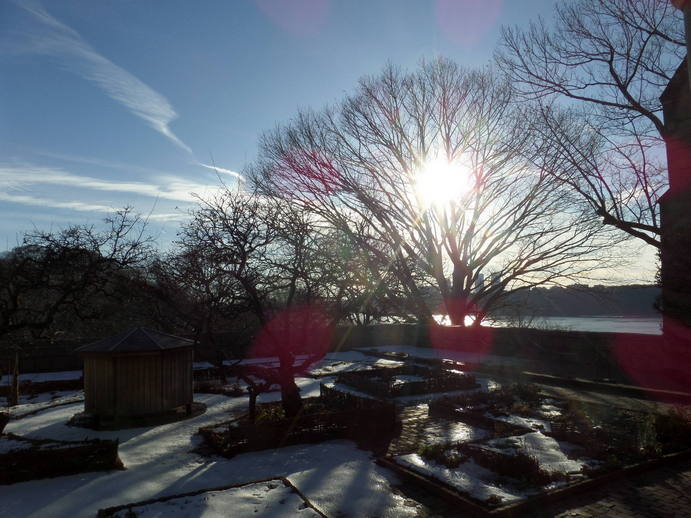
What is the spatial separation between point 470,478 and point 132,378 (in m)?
9.02

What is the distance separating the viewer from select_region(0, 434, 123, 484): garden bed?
26.8ft

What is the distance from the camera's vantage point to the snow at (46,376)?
65.1ft

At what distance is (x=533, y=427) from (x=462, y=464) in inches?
131

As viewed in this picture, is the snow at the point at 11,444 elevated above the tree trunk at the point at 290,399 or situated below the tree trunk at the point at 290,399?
below

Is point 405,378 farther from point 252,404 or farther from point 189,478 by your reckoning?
point 189,478

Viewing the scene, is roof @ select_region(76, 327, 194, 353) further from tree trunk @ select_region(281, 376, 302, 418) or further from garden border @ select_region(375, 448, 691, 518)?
garden border @ select_region(375, 448, 691, 518)

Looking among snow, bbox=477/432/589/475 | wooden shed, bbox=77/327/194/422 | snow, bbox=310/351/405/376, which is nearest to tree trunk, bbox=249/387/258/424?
wooden shed, bbox=77/327/194/422

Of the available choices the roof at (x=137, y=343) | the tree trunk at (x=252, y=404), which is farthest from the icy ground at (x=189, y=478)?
the roof at (x=137, y=343)

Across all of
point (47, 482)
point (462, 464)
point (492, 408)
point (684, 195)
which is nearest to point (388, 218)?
point (684, 195)

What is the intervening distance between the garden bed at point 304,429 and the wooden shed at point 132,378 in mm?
2293

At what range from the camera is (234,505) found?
7.00 meters

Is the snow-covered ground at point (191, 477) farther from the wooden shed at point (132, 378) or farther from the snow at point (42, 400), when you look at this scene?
the snow at point (42, 400)

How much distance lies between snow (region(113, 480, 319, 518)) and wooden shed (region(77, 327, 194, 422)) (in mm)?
6146

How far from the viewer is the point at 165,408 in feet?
42.4
